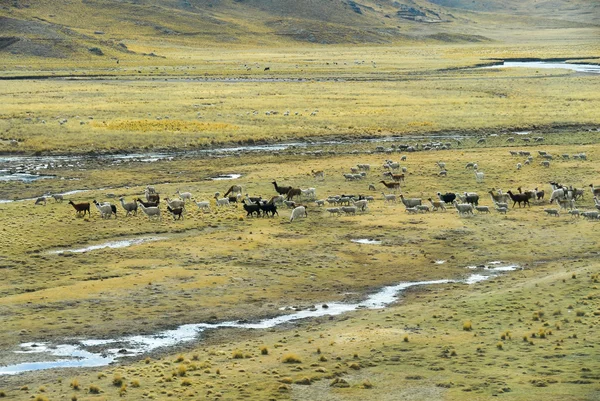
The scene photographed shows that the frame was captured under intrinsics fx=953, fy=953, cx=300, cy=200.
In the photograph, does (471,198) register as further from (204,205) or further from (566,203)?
(204,205)

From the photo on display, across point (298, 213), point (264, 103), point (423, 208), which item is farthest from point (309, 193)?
point (264, 103)

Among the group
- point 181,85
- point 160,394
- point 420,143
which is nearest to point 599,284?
point 160,394

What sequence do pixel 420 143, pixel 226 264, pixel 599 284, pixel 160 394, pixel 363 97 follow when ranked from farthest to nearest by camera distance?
pixel 363 97, pixel 420 143, pixel 226 264, pixel 599 284, pixel 160 394

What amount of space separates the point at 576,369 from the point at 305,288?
39.2ft

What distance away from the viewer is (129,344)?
27.0 meters

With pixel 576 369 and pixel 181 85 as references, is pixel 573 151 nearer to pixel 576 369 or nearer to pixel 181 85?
pixel 576 369

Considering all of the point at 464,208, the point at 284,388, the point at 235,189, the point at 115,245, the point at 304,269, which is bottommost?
the point at 115,245

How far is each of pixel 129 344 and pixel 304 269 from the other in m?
10.1

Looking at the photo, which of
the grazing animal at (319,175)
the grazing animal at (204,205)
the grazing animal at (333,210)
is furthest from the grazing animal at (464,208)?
the grazing animal at (319,175)

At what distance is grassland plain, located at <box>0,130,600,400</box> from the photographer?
2317cm

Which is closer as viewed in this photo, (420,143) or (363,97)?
(420,143)

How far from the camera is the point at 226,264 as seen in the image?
36.0m

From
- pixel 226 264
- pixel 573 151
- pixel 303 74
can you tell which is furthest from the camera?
pixel 303 74

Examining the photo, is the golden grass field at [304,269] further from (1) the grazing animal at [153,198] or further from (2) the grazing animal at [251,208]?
(1) the grazing animal at [153,198]
